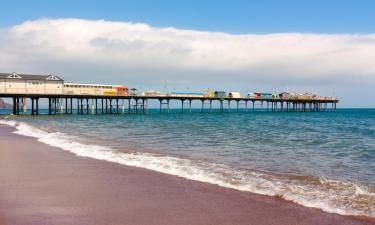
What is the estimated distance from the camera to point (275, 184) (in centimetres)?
868

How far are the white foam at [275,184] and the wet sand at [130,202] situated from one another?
1.28 ft

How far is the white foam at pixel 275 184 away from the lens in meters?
7.05

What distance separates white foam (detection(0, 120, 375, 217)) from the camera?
7.05 m

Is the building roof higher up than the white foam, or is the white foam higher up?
the building roof

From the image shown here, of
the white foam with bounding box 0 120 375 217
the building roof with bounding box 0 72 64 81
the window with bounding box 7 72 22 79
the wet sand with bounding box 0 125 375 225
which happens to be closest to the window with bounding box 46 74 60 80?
the building roof with bounding box 0 72 64 81

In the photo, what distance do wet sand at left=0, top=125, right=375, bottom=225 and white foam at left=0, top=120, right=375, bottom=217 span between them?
39 centimetres

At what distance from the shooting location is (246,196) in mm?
7562

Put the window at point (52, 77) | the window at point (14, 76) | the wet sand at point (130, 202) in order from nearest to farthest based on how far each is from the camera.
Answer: the wet sand at point (130, 202)
the window at point (14, 76)
the window at point (52, 77)

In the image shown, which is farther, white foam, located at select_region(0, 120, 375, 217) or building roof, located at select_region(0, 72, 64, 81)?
building roof, located at select_region(0, 72, 64, 81)

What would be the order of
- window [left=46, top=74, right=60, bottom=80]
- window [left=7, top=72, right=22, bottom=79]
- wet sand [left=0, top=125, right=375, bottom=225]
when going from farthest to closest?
window [left=46, top=74, right=60, bottom=80] < window [left=7, top=72, right=22, bottom=79] < wet sand [left=0, top=125, right=375, bottom=225]

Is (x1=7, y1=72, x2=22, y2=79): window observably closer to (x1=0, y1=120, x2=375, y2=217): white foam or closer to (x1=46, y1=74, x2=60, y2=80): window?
(x1=46, y1=74, x2=60, y2=80): window

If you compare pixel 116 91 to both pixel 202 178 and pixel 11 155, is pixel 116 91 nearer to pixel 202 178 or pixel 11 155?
pixel 11 155

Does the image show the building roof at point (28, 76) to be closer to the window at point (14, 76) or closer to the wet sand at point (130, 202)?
the window at point (14, 76)

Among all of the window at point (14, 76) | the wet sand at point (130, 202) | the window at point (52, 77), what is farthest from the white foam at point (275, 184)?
the window at point (52, 77)
